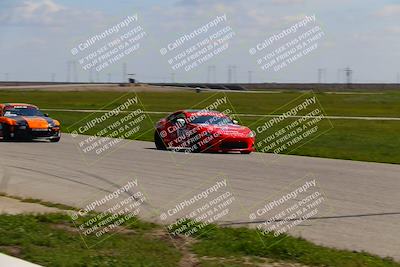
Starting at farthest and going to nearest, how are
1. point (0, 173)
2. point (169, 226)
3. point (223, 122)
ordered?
point (223, 122)
point (0, 173)
point (169, 226)

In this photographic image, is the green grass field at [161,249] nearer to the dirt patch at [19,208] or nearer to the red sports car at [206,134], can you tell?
the dirt patch at [19,208]

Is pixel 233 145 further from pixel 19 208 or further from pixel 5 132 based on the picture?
pixel 19 208


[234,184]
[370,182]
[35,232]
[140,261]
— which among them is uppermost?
[35,232]

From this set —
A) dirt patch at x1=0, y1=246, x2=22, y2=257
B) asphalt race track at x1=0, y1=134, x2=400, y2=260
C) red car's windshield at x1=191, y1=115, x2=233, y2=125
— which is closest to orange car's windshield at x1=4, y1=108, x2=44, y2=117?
asphalt race track at x1=0, y1=134, x2=400, y2=260

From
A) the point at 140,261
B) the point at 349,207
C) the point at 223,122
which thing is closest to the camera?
the point at 140,261

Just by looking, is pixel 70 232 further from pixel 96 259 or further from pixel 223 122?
pixel 223 122

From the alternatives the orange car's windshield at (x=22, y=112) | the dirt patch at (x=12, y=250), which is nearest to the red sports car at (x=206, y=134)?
the orange car's windshield at (x=22, y=112)

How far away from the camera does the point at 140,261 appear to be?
6.80 m

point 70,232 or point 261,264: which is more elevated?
point 70,232

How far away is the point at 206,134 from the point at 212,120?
918 millimetres

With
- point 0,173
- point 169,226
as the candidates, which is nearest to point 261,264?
point 169,226

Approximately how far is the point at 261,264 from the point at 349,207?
417 cm

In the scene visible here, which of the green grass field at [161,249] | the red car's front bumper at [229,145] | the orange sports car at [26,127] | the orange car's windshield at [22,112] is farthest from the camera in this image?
the orange car's windshield at [22,112]

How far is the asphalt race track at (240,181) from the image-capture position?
911 centimetres
